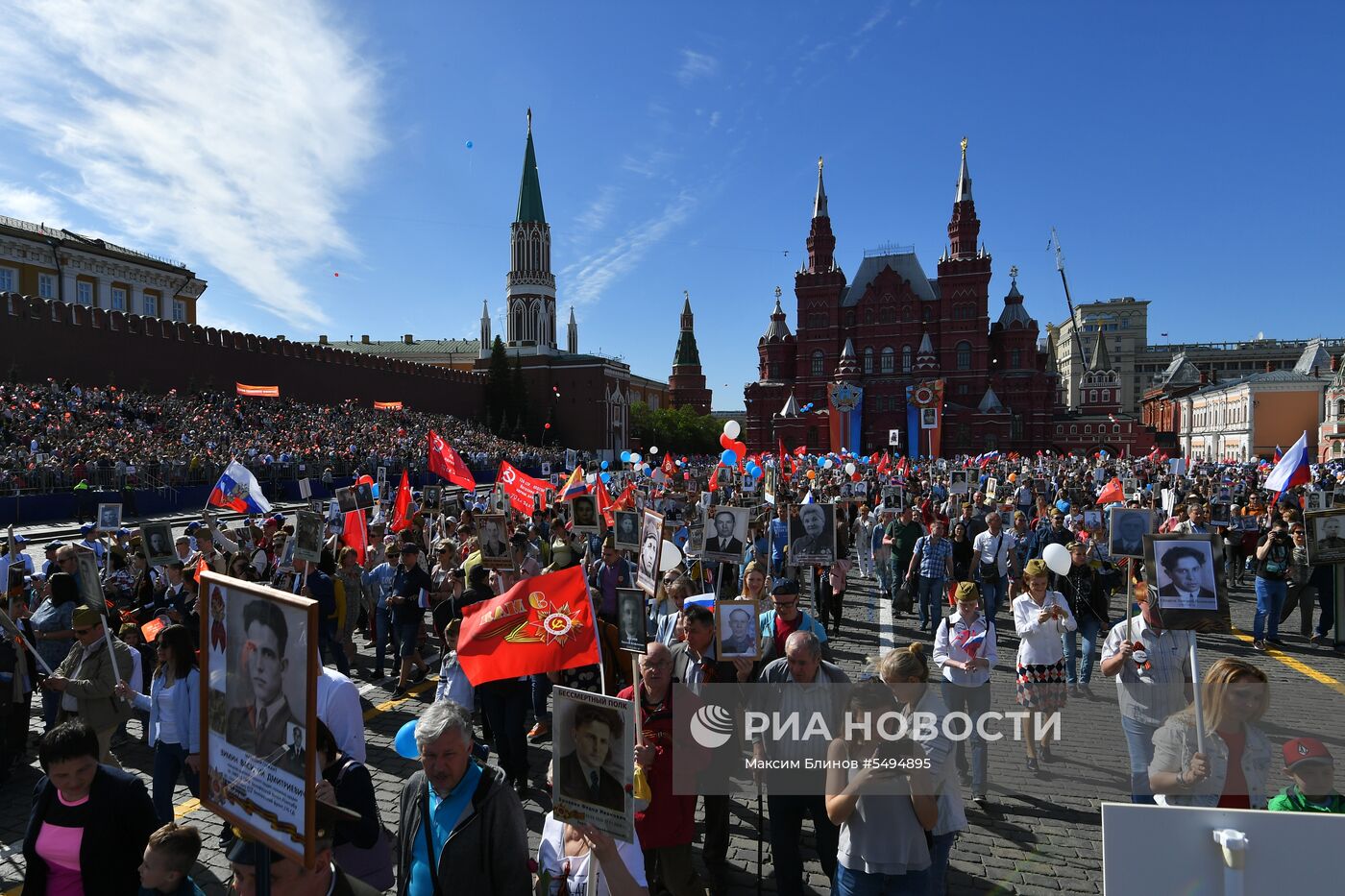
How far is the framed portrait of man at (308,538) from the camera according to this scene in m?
8.32

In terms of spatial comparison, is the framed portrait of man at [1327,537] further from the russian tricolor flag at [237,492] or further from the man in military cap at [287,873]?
the russian tricolor flag at [237,492]

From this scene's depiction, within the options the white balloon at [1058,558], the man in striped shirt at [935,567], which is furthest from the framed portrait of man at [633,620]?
the man in striped shirt at [935,567]

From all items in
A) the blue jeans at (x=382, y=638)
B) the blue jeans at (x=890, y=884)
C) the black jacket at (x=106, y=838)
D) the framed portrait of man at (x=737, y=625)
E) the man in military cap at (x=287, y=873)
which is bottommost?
the blue jeans at (x=382, y=638)

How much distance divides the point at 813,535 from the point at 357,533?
6624mm

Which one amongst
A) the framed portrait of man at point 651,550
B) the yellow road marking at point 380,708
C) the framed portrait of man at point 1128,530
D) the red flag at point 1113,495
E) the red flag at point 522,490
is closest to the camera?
the yellow road marking at point 380,708

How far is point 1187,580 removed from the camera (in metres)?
4.82

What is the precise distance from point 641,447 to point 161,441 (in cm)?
6262

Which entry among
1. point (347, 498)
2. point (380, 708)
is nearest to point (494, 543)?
point (380, 708)

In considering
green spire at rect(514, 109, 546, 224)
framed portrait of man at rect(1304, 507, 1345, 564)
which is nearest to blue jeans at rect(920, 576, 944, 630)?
Result: framed portrait of man at rect(1304, 507, 1345, 564)

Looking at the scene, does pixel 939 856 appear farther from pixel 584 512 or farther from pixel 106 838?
pixel 584 512

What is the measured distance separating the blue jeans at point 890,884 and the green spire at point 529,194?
100381mm

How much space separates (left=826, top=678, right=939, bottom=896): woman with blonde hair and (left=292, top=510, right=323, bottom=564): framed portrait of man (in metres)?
6.78

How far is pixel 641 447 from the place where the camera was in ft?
297

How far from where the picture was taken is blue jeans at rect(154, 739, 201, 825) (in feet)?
15.7
